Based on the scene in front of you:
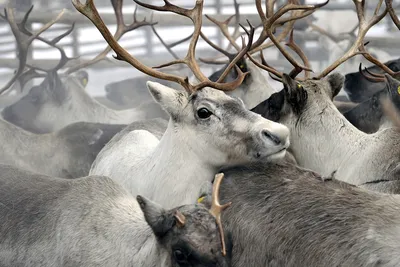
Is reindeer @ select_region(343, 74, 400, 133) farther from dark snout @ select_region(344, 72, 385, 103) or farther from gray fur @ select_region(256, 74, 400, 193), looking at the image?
dark snout @ select_region(344, 72, 385, 103)

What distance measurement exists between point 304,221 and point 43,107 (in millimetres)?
4824

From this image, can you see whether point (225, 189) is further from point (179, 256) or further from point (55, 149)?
point (55, 149)

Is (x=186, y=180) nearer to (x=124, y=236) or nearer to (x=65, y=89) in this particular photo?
(x=124, y=236)

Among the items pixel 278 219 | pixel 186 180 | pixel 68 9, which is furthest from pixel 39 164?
pixel 68 9

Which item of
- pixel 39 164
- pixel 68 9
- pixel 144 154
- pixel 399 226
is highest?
pixel 399 226

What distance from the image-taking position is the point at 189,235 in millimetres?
3312

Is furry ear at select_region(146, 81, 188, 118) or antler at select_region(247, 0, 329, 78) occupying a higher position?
antler at select_region(247, 0, 329, 78)

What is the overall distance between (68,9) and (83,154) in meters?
4.63

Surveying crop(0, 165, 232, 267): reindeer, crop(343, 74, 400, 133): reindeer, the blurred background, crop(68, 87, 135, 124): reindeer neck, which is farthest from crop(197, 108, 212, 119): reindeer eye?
the blurred background

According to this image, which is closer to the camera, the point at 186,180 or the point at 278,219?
the point at 278,219

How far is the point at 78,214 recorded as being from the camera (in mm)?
3990

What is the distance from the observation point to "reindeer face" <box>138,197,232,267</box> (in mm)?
3279

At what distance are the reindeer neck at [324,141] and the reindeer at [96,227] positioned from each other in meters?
0.90

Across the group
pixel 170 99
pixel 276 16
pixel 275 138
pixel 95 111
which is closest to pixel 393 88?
pixel 276 16
